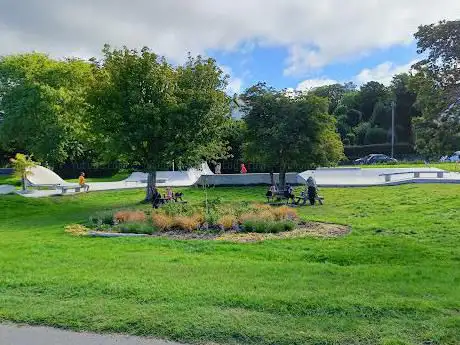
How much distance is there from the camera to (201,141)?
24.7m

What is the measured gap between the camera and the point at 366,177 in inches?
1227

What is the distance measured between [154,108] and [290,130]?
695 centimetres

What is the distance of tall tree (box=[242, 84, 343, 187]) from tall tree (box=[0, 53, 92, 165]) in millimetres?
17465

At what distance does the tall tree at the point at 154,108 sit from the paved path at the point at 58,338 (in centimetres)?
1811

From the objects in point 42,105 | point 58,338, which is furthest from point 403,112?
point 58,338

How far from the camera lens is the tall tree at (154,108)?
77.1ft

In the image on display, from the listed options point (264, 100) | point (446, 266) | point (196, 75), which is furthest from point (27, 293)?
point (264, 100)

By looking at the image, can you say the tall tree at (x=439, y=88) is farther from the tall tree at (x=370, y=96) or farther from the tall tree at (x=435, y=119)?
the tall tree at (x=370, y=96)

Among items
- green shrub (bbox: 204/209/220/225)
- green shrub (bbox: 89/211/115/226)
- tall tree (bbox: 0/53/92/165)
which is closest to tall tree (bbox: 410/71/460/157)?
green shrub (bbox: 204/209/220/225)

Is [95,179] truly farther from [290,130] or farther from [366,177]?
[290,130]

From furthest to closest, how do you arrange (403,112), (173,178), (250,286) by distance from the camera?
(403,112), (173,178), (250,286)

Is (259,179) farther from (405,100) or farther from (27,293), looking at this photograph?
(405,100)

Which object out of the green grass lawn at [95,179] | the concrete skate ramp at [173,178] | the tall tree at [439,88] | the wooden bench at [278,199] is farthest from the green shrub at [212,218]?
the green grass lawn at [95,179]

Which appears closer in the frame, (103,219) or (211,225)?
(211,225)
